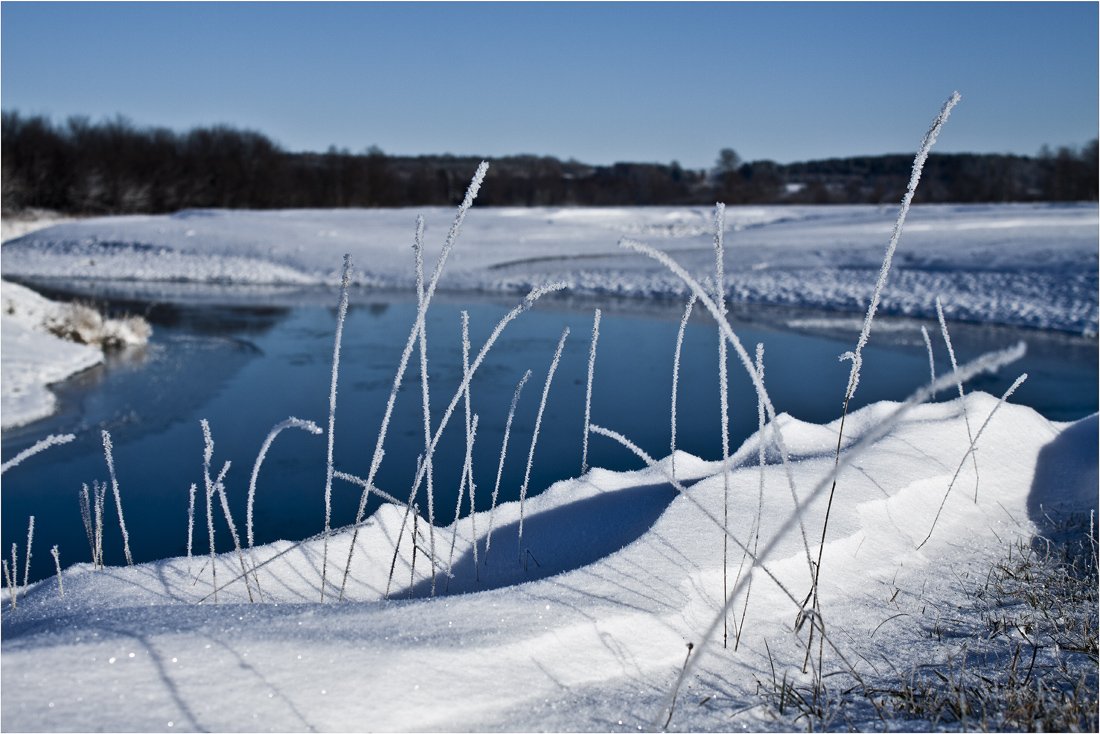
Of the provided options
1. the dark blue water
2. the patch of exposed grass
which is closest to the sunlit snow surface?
the dark blue water

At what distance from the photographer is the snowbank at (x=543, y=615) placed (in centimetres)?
147

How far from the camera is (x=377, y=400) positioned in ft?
19.5

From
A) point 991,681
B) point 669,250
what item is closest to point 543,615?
point 991,681

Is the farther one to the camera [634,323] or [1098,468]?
[634,323]

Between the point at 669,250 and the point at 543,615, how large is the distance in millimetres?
14519

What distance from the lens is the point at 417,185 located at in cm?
3703

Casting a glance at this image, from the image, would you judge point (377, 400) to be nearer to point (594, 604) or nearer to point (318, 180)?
point (594, 604)

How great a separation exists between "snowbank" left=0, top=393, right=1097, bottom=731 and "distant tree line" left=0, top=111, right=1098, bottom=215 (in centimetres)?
2156

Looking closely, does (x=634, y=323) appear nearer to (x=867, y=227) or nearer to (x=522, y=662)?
(x=522, y=662)

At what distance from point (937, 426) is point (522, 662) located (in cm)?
216

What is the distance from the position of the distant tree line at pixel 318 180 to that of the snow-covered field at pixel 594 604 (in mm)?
21549

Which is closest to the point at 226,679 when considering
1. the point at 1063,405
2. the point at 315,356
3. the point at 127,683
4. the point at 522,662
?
the point at 127,683

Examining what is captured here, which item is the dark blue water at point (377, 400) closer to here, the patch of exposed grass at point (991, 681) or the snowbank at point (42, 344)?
the snowbank at point (42, 344)

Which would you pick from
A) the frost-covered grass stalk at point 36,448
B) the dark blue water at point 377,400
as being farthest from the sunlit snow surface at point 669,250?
the frost-covered grass stalk at point 36,448
